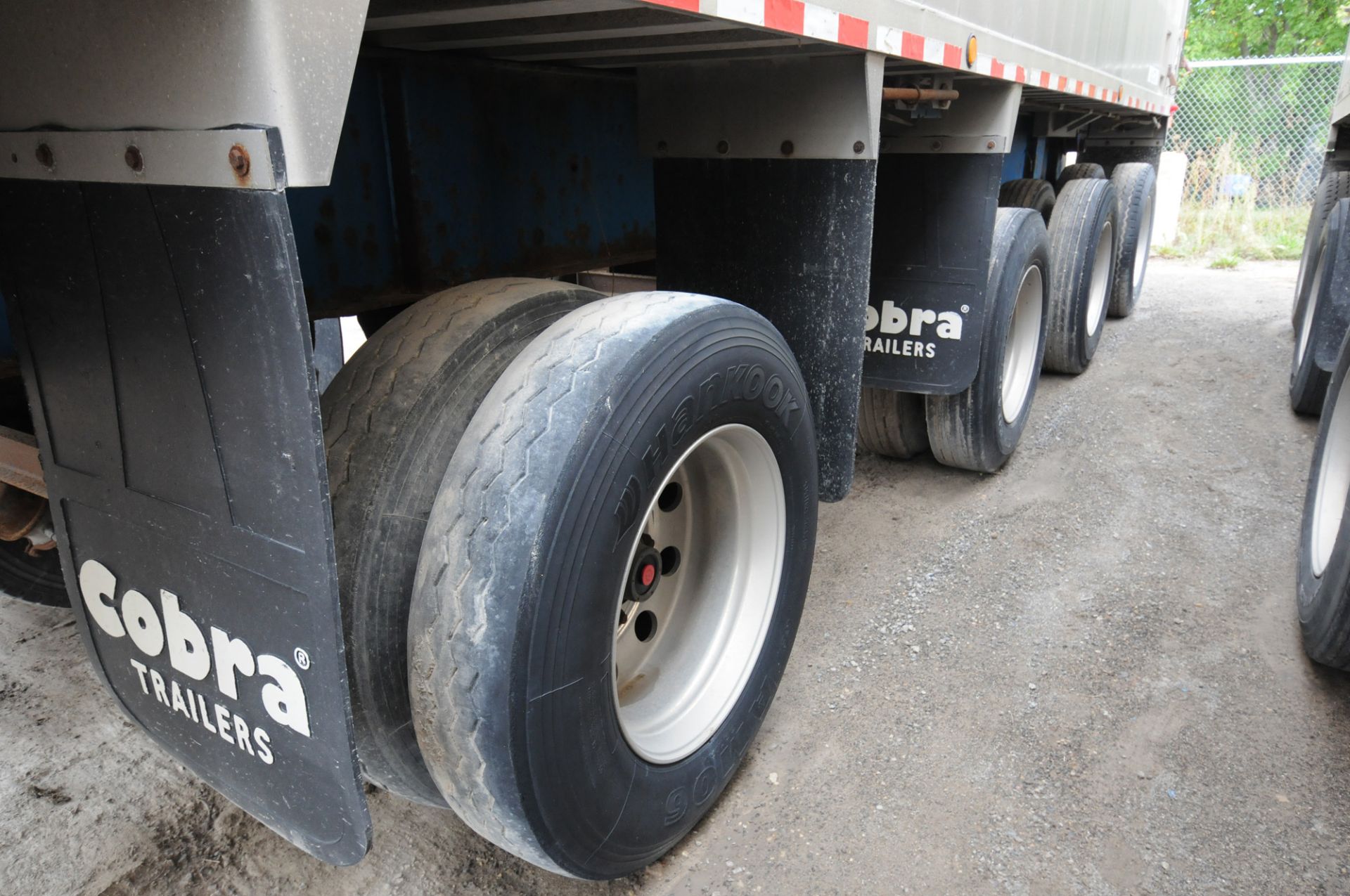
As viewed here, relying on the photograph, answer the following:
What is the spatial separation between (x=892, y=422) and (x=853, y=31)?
2.20 meters

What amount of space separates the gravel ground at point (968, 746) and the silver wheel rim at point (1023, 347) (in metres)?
0.52

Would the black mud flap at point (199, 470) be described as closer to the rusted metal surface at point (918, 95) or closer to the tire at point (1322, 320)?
the rusted metal surface at point (918, 95)

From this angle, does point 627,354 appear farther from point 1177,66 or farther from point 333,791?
point 1177,66

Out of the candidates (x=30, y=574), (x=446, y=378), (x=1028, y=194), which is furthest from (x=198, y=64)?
(x=1028, y=194)

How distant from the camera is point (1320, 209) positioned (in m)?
5.98

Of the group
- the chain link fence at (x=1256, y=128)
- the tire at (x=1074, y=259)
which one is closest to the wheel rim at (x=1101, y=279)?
the tire at (x=1074, y=259)

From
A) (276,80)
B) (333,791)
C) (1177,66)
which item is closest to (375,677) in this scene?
(333,791)

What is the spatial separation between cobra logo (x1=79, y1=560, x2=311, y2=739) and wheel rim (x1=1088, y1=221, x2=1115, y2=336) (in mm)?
5693

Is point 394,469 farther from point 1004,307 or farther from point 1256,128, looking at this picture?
point 1256,128

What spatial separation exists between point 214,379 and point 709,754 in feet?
4.24

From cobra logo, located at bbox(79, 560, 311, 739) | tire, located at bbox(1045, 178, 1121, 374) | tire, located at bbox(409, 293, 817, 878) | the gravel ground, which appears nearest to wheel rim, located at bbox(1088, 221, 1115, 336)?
tire, located at bbox(1045, 178, 1121, 374)

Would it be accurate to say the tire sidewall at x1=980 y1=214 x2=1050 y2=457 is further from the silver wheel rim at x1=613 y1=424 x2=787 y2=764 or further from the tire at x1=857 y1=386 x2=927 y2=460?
the silver wheel rim at x1=613 y1=424 x2=787 y2=764

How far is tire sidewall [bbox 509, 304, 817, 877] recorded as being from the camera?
144cm

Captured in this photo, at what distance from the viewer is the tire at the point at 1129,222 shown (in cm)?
661
